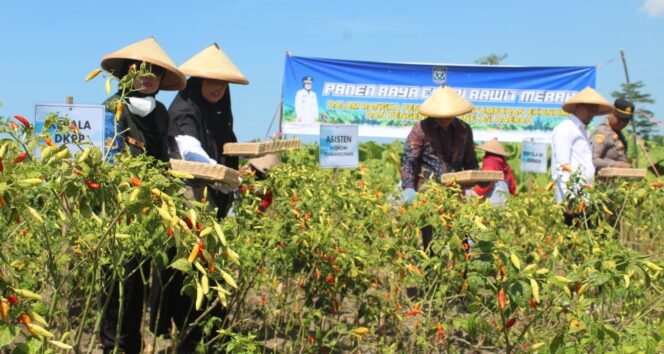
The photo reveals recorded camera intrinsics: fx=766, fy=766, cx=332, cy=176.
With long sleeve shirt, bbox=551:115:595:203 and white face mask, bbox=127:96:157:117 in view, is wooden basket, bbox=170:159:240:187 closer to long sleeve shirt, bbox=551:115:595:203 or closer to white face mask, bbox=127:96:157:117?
white face mask, bbox=127:96:157:117

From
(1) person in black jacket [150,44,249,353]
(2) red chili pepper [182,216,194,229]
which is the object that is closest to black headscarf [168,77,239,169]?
(1) person in black jacket [150,44,249,353]

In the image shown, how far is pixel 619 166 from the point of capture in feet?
19.3

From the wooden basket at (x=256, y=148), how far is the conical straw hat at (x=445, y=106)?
1206 mm

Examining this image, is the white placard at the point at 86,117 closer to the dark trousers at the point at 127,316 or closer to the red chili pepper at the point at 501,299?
the dark trousers at the point at 127,316

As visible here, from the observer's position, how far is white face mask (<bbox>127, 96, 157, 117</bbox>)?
3019 millimetres

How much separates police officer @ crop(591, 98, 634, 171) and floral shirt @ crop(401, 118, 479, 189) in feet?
5.40

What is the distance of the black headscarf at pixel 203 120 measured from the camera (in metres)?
3.50

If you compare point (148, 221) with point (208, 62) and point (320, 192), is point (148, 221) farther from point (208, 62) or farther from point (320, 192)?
point (208, 62)

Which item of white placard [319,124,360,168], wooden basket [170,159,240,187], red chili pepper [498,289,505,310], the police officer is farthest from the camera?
the police officer

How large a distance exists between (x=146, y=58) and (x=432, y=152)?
2.05 m

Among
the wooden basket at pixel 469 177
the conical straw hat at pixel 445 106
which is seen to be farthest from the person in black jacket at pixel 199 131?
the conical straw hat at pixel 445 106

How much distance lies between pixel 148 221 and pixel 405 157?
300cm

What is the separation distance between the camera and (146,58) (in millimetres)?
3156

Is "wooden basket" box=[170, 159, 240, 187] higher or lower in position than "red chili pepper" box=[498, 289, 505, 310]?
higher
